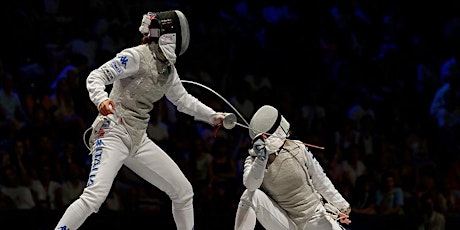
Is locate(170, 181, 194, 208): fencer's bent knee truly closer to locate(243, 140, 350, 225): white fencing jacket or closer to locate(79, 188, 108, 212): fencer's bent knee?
locate(243, 140, 350, 225): white fencing jacket

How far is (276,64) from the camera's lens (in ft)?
27.0

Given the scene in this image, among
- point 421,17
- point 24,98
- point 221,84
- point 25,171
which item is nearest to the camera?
point 25,171

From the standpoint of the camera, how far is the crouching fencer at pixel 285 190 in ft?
14.9

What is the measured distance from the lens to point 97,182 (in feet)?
13.6

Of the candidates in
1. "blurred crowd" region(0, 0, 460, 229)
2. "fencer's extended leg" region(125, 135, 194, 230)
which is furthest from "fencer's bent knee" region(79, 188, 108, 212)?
"blurred crowd" region(0, 0, 460, 229)

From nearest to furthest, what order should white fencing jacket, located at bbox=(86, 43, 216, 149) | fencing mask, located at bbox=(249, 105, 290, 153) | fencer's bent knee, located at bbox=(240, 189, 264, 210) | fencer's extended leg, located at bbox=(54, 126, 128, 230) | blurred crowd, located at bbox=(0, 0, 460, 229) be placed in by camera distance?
fencer's extended leg, located at bbox=(54, 126, 128, 230), white fencing jacket, located at bbox=(86, 43, 216, 149), fencing mask, located at bbox=(249, 105, 290, 153), fencer's bent knee, located at bbox=(240, 189, 264, 210), blurred crowd, located at bbox=(0, 0, 460, 229)

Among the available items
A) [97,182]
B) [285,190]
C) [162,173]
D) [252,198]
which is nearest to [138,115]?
[162,173]

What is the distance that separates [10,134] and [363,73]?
3744mm

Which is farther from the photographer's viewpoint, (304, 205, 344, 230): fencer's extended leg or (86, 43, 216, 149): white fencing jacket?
(304, 205, 344, 230): fencer's extended leg

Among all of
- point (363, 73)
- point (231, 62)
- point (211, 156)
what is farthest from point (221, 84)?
point (363, 73)

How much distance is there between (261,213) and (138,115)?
0.84 metres

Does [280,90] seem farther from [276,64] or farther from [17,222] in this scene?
[17,222]

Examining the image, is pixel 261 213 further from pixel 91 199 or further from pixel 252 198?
pixel 91 199

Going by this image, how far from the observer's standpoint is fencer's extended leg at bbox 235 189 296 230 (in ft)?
15.1
